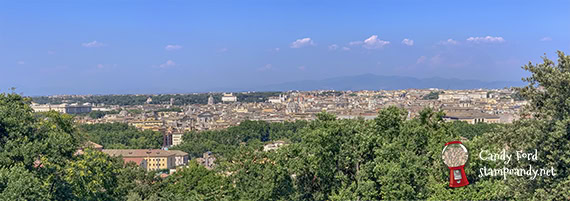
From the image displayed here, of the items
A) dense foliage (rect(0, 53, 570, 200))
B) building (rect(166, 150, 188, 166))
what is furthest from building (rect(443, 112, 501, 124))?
dense foliage (rect(0, 53, 570, 200))

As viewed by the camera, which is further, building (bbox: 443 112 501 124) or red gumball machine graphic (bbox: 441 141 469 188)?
building (bbox: 443 112 501 124)

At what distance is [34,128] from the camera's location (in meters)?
11.6

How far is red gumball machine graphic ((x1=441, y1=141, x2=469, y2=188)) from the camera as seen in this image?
10250 mm

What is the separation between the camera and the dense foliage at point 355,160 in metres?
8.80

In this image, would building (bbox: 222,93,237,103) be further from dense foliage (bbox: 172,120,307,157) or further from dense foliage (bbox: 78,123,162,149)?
dense foliage (bbox: 78,123,162,149)

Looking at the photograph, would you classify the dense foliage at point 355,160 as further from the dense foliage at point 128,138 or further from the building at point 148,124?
the building at point 148,124

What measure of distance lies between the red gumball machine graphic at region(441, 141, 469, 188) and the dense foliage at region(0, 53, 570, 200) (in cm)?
12

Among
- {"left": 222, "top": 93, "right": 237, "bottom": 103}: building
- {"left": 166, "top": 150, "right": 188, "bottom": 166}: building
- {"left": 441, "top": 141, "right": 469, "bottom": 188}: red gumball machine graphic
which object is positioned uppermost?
{"left": 441, "top": 141, "right": 469, "bottom": 188}: red gumball machine graphic

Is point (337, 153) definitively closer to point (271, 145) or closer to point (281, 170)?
point (281, 170)

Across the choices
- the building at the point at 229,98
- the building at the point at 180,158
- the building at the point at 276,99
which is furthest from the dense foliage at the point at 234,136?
the building at the point at 229,98

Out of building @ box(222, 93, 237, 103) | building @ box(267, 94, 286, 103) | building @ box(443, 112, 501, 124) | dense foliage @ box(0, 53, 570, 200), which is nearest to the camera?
dense foliage @ box(0, 53, 570, 200)

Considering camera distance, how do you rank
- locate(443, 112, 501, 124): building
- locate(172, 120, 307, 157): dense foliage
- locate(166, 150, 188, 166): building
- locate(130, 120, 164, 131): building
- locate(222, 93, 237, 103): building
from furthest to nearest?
1. locate(222, 93, 237, 103): building
2. locate(130, 120, 164, 131): building
3. locate(443, 112, 501, 124): building
4. locate(172, 120, 307, 157): dense foliage
5. locate(166, 150, 188, 166): building

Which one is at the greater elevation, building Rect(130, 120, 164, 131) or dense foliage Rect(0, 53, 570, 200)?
dense foliage Rect(0, 53, 570, 200)

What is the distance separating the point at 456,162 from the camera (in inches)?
414
